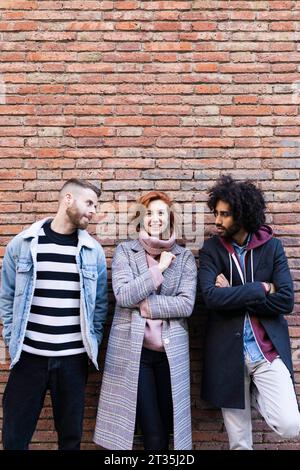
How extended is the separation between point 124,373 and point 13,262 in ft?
3.64

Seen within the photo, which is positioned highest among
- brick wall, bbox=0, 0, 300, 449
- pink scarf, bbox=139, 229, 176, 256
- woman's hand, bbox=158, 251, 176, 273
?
brick wall, bbox=0, 0, 300, 449

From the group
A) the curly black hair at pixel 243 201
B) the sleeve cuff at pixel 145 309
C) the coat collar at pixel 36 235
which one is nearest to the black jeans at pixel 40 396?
the sleeve cuff at pixel 145 309

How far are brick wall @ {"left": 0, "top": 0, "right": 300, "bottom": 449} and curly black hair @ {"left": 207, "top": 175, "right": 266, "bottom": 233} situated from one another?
453 mm

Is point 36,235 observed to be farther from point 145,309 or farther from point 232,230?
point 232,230

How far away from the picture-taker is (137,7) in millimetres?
4383

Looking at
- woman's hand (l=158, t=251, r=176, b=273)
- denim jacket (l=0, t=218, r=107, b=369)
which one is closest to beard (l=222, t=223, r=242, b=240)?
woman's hand (l=158, t=251, r=176, b=273)

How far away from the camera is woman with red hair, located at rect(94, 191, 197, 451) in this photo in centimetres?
360

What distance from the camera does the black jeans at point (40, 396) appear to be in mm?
3516

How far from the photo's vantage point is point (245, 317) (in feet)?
12.1

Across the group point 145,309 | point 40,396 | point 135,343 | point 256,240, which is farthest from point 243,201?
point 40,396

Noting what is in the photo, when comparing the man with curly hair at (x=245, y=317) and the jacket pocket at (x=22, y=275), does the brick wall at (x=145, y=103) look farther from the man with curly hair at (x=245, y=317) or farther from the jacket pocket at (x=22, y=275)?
the jacket pocket at (x=22, y=275)

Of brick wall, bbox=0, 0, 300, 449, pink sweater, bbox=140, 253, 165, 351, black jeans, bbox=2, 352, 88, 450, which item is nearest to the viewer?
black jeans, bbox=2, 352, 88, 450

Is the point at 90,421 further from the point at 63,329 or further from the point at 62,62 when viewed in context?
the point at 62,62

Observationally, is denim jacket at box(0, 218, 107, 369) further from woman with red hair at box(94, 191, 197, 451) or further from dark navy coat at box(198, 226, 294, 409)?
dark navy coat at box(198, 226, 294, 409)
